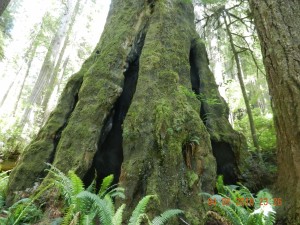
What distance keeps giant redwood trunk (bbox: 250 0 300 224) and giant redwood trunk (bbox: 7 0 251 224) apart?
3.39ft

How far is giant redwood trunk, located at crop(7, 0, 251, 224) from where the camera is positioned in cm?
368

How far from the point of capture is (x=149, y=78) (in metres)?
4.75

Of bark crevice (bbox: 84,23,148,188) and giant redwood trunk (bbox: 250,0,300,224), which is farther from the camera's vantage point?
bark crevice (bbox: 84,23,148,188)

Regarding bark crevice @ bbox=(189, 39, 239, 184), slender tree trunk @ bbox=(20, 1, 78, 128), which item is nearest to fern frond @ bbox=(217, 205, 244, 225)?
bark crevice @ bbox=(189, 39, 239, 184)

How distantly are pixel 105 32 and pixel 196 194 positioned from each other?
448 centimetres

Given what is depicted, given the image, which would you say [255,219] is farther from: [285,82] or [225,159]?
A: [225,159]

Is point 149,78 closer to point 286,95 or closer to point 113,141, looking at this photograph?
point 113,141

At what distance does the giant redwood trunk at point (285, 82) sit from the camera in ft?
10.6

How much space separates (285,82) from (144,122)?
2.06 meters

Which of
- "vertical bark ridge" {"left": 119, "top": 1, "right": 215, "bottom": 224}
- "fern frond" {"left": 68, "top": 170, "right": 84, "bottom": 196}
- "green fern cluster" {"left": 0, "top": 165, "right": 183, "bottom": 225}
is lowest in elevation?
"green fern cluster" {"left": 0, "top": 165, "right": 183, "bottom": 225}

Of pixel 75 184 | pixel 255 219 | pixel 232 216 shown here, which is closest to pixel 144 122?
pixel 75 184

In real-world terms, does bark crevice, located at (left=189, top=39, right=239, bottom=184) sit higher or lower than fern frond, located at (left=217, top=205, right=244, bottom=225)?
higher

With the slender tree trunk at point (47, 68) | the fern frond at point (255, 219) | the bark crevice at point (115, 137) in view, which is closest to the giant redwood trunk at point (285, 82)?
the fern frond at point (255, 219)

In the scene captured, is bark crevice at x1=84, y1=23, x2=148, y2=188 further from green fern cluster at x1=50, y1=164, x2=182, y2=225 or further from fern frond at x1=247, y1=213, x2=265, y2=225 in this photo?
fern frond at x1=247, y1=213, x2=265, y2=225
